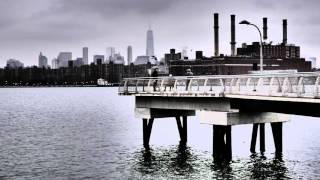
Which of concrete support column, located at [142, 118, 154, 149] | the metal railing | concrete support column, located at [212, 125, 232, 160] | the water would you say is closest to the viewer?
the metal railing

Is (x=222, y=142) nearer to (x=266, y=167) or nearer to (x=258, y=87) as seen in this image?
(x=266, y=167)

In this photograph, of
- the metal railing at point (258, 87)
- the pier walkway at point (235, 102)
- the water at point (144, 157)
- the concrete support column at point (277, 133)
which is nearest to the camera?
the metal railing at point (258, 87)

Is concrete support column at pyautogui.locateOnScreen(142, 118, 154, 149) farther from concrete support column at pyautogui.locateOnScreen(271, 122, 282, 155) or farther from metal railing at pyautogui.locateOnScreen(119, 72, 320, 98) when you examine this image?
concrete support column at pyautogui.locateOnScreen(271, 122, 282, 155)

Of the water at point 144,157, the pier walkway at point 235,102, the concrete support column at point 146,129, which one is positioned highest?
the pier walkway at point 235,102

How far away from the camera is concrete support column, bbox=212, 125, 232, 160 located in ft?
136

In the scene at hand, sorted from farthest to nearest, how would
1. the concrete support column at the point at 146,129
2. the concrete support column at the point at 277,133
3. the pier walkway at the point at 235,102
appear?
the concrete support column at the point at 146,129 < the concrete support column at the point at 277,133 < the pier walkway at the point at 235,102

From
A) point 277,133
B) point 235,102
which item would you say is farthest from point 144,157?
point 235,102

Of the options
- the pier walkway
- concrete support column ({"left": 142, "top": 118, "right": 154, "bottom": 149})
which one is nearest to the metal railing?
the pier walkway

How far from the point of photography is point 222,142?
1649 inches

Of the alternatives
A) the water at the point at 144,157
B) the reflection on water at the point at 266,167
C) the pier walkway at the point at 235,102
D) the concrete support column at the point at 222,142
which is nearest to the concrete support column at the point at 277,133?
the pier walkway at the point at 235,102

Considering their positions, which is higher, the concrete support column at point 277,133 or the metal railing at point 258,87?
the metal railing at point 258,87

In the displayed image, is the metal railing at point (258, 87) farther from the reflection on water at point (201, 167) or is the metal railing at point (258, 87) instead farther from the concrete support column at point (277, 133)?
the reflection on water at point (201, 167)

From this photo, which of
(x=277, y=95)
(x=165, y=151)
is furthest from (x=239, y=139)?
(x=277, y=95)

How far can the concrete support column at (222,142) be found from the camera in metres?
41.3
